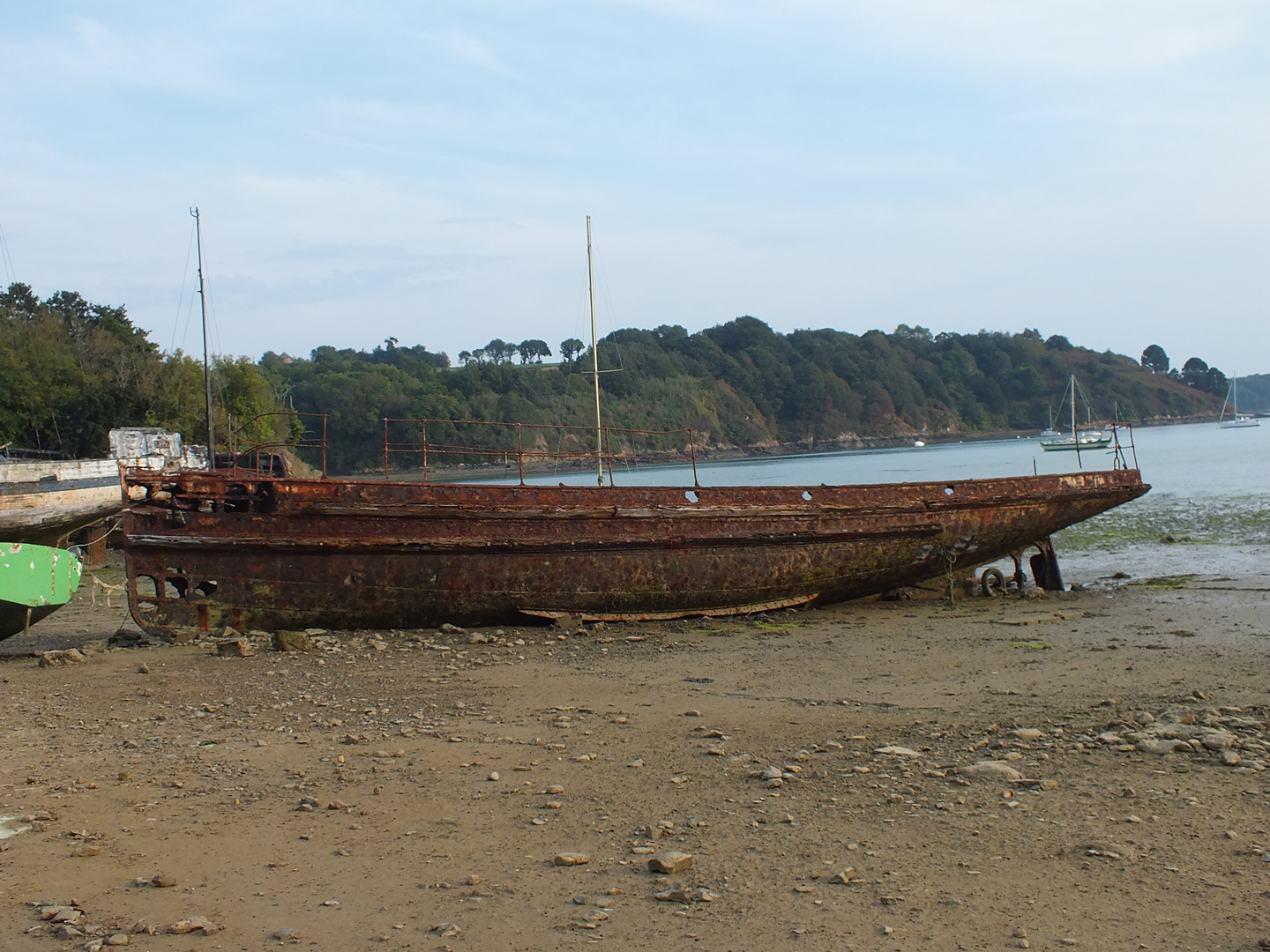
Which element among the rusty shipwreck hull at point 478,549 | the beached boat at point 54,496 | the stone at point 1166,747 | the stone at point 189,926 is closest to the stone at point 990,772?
the stone at point 1166,747

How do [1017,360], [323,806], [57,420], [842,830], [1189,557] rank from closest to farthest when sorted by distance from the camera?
[842,830] → [323,806] → [1189,557] → [57,420] → [1017,360]

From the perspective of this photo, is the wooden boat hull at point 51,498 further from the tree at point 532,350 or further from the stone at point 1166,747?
the tree at point 532,350

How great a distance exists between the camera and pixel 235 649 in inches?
406

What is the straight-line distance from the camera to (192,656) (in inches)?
401

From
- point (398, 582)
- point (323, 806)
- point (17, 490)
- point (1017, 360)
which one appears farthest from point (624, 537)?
point (1017, 360)

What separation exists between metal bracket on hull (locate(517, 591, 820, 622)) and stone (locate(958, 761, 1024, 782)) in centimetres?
690

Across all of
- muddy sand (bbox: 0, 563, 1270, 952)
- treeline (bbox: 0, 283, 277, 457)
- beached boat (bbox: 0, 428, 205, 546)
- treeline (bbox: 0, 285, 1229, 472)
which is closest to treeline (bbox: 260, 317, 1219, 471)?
treeline (bbox: 0, 285, 1229, 472)

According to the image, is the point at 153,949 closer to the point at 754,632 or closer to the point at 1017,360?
the point at 754,632

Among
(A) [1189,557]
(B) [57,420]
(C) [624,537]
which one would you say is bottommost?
(A) [1189,557]

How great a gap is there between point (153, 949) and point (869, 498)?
1140 cm

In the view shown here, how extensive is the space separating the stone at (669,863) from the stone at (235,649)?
6711 mm

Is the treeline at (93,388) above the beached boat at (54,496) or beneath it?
above

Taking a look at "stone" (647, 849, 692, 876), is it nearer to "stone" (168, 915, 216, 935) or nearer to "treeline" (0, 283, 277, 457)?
"stone" (168, 915, 216, 935)

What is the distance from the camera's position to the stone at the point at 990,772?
5.81 metres
